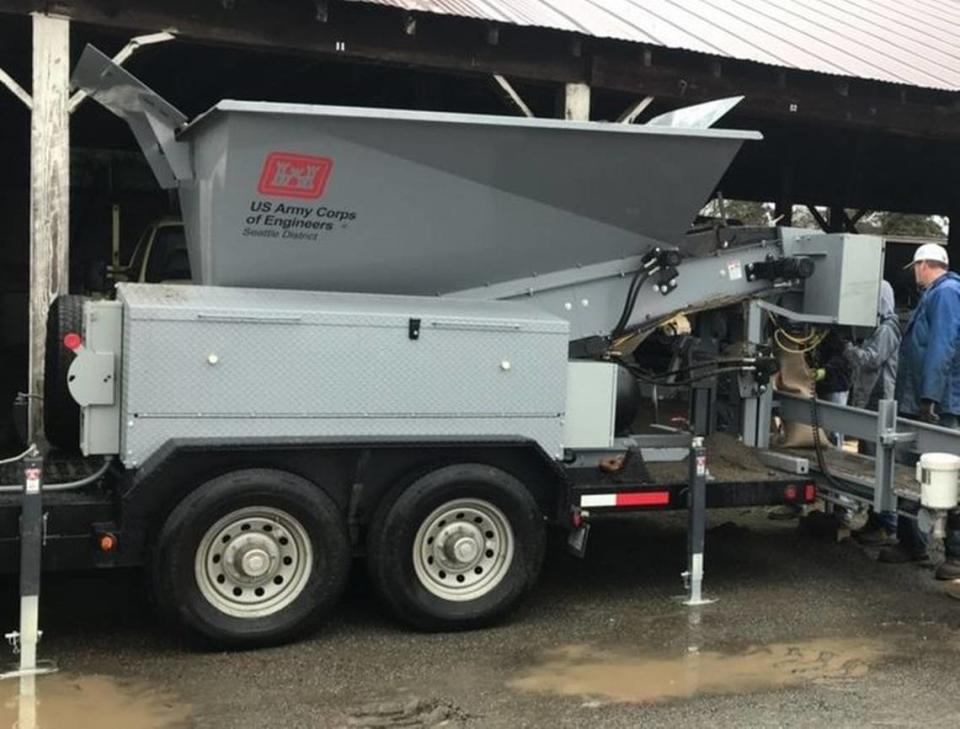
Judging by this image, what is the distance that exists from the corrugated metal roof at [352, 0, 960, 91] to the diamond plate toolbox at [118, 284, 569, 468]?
10.4ft

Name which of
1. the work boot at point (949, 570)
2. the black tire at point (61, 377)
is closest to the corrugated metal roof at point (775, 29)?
the black tire at point (61, 377)

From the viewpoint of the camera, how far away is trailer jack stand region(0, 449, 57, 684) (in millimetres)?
4422

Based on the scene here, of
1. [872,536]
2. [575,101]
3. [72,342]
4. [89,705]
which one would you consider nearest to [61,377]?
[72,342]

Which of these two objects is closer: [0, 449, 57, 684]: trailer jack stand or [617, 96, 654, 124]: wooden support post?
[0, 449, 57, 684]: trailer jack stand

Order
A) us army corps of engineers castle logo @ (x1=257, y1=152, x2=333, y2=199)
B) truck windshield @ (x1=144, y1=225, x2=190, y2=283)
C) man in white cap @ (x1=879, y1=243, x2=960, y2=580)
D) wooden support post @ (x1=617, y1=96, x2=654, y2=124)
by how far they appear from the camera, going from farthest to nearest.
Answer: truck windshield @ (x1=144, y1=225, x2=190, y2=283) → wooden support post @ (x1=617, y1=96, x2=654, y2=124) → man in white cap @ (x1=879, y1=243, x2=960, y2=580) → us army corps of engineers castle logo @ (x1=257, y1=152, x2=333, y2=199)

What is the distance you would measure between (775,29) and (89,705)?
8.95 metres

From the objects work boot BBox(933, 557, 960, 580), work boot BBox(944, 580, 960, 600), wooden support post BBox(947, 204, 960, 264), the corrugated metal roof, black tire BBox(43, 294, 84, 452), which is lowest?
work boot BBox(944, 580, 960, 600)

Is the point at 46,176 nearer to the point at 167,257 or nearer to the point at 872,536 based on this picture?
the point at 167,257

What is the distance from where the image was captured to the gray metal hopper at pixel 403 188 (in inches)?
197

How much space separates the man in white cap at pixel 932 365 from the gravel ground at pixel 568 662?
0.43 meters

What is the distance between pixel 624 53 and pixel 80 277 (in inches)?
235

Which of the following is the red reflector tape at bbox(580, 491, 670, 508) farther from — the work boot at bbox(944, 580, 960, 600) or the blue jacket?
the blue jacket

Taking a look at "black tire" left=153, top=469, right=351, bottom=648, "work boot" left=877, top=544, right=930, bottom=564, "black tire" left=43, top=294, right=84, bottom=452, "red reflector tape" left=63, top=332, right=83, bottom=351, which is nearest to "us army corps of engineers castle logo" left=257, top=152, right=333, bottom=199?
"red reflector tape" left=63, top=332, right=83, bottom=351

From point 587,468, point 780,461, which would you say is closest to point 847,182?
point 780,461
